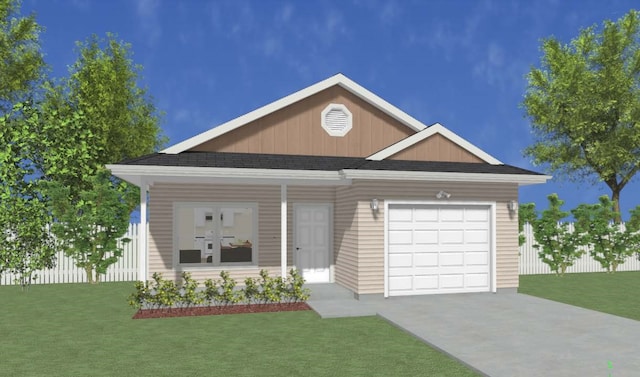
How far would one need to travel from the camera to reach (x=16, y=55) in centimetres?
2133

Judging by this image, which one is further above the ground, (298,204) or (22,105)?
(22,105)

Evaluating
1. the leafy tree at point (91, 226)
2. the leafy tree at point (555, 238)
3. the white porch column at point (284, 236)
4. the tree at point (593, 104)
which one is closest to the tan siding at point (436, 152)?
the white porch column at point (284, 236)

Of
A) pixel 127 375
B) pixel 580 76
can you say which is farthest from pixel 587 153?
pixel 127 375

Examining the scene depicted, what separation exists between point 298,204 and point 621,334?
28.5 ft

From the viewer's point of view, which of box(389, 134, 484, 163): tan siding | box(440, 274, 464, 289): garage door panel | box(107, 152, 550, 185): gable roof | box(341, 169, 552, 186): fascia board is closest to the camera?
box(107, 152, 550, 185): gable roof

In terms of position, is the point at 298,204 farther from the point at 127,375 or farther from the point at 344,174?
the point at 127,375

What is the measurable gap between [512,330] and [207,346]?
5.31m

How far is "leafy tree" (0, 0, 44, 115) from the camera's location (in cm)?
2094

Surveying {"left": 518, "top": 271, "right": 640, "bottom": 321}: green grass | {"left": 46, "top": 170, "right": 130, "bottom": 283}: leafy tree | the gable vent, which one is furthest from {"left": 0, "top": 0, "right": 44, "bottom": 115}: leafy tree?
{"left": 518, "top": 271, "right": 640, "bottom": 321}: green grass

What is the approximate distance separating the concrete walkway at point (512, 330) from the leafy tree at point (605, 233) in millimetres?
8291

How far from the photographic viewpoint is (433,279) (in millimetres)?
12180

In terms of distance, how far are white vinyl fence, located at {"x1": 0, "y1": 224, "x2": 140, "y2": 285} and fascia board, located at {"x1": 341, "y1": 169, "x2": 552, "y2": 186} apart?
8776 mm

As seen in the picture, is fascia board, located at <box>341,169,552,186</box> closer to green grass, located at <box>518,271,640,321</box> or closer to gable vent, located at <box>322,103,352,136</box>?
green grass, located at <box>518,271,640,321</box>

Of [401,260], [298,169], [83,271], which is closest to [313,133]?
[298,169]
